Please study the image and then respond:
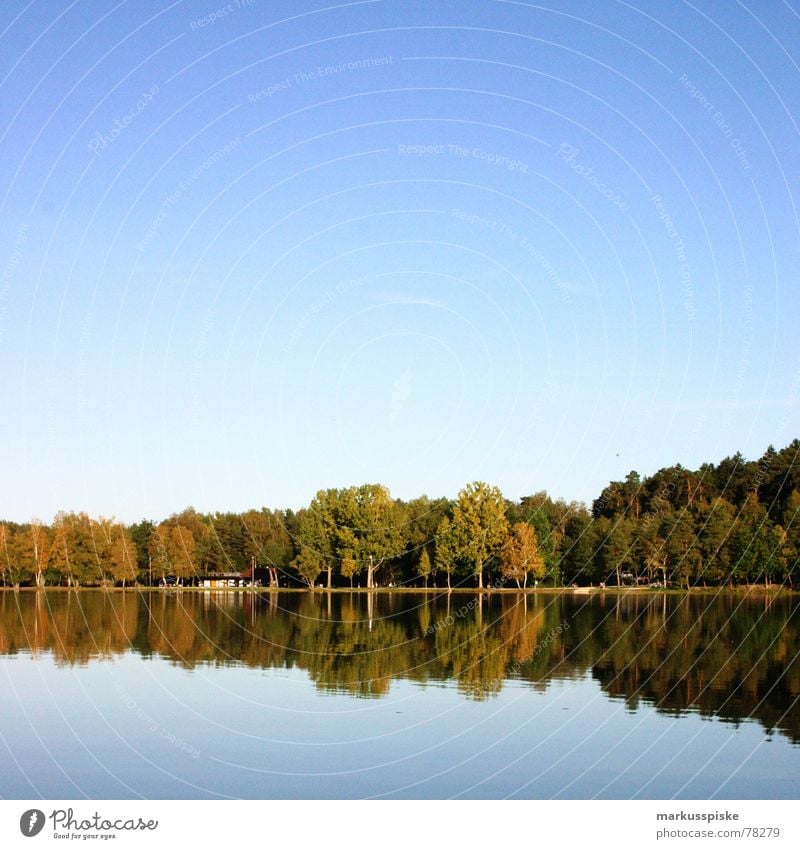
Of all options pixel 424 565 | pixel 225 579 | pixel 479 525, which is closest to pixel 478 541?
pixel 479 525

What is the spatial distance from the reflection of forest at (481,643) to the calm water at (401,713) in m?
0.19

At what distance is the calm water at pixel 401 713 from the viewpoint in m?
23.5

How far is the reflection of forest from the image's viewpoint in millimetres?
34875

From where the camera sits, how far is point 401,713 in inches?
1208

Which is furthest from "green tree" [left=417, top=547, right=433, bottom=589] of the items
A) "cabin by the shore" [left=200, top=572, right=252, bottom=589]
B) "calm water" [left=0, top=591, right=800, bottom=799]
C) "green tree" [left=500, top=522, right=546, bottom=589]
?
"calm water" [left=0, top=591, right=800, bottom=799]

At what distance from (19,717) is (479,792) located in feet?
43.5

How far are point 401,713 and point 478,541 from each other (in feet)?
277

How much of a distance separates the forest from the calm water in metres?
51.2

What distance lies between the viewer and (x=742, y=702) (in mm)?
31469

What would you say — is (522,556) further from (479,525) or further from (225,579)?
(225,579)

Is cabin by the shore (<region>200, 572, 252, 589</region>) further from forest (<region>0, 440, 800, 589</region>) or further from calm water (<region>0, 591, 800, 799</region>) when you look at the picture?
calm water (<region>0, 591, 800, 799</region>)
